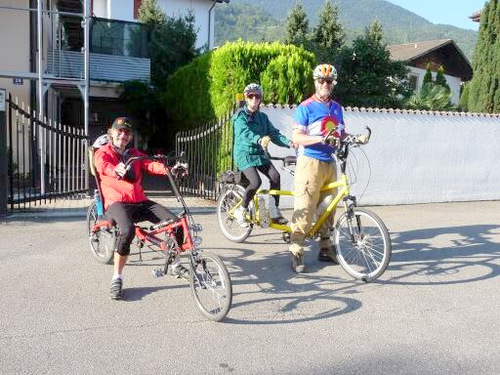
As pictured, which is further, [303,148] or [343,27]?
[343,27]

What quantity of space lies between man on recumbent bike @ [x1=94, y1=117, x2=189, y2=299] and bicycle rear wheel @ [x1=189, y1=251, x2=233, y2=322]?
0.25m

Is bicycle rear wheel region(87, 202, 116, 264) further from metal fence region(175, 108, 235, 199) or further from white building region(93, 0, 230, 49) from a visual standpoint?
white building region(93, 0, 230, 49)

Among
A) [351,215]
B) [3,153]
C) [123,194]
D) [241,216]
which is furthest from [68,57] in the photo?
[351,215]

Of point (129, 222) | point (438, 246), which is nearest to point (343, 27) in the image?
point (438, 246)

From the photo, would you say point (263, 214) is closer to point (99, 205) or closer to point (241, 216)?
point (241, 216)

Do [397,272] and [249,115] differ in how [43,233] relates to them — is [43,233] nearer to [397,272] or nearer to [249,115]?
[249,115]

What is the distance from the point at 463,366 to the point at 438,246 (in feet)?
11.2

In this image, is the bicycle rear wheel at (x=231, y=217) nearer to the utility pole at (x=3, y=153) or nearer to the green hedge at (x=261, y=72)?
the utility pole at (x=3, y=153)

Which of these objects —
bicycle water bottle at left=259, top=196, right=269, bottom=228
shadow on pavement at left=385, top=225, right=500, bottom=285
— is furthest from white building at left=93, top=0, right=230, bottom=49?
bicycle water bottle at left=259, top=196, right=269, bottom=228

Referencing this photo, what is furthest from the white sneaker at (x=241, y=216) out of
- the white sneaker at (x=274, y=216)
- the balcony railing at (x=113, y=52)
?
the balcony railing at (x=113, y=52)

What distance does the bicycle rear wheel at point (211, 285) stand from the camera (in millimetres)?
4020

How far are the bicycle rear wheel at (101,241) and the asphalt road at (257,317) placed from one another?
14cm

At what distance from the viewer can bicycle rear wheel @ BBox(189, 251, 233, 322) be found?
4.02 m

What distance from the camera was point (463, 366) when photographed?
11.6 feet
